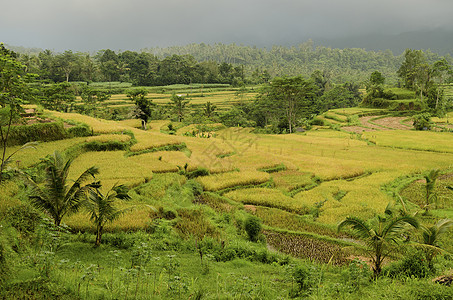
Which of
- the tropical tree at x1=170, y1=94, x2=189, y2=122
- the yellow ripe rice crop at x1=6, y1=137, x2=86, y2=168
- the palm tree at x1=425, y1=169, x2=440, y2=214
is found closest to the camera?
the yellow ripe rice crop at x1=6, y1=137, x2=86, y2=168

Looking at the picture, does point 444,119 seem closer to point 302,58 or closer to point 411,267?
point 411,267

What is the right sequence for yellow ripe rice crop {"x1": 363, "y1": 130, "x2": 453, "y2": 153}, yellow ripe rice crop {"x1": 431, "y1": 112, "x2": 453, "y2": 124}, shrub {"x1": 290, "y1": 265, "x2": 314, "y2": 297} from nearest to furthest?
shrub {"x1": 290, "y1": 265, "x2": 314, "y2": 297}
yellow ripe rice crop {"x1": 363, "y1": 130, "x2": 453, "y2": 153}
yellow ripe rice crop {"x1": 431, "y1": 112, "x2": 453, "y2": 124}

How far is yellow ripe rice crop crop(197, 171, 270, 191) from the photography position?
41.3ft

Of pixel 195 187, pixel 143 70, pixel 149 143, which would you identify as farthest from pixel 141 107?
pixel 143 70

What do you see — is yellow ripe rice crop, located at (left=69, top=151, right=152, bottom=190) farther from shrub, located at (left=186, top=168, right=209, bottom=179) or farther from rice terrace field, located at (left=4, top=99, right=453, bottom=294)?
shrub, located at (left=186, top=168, right=209, bottom=179)

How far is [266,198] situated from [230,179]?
104 inches

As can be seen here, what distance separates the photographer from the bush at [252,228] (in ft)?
25.7

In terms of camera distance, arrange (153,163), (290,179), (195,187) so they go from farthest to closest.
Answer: (153,163) → (290,179) → (195,187)

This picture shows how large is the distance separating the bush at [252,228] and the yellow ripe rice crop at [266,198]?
3.02 metres

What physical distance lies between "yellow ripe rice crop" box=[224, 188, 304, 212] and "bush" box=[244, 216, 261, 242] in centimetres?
302

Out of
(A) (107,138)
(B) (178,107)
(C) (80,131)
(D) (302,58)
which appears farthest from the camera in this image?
(D) (302,58)

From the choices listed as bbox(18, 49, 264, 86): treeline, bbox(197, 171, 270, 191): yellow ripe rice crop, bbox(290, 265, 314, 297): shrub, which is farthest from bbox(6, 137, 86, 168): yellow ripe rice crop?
bbox(18, 49, 264, 86): treeline

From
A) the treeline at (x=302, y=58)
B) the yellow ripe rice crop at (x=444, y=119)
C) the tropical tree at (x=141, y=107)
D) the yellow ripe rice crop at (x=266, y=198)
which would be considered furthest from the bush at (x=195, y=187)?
the treeline at (x=302, y=58)

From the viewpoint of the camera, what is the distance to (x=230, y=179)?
13.4 metres
